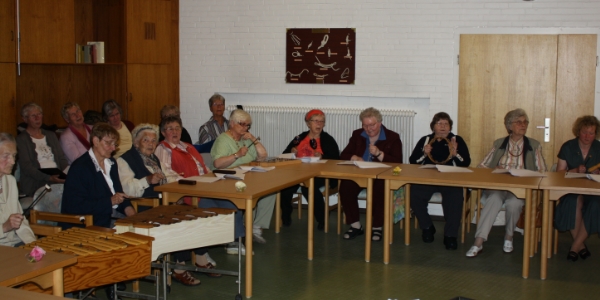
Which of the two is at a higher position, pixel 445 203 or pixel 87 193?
pixel 87 193

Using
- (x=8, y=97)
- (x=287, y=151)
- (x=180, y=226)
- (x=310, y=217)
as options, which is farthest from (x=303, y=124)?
(x=180, y=226)

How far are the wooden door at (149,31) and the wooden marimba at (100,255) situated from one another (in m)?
4.51

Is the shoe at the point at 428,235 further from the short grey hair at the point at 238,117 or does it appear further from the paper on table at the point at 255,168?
the short grey hair at the point at 238,117

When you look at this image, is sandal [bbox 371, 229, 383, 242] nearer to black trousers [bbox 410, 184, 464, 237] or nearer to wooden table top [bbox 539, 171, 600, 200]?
black trousers [bbox 410, 184, 464, 237]

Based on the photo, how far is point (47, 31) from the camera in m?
7.21

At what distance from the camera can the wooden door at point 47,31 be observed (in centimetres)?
697

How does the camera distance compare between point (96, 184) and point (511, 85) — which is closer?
point (96, 184)

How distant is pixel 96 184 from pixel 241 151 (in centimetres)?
164

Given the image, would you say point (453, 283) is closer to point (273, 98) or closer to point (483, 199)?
point (483, 199)

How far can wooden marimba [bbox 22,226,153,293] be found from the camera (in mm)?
3533

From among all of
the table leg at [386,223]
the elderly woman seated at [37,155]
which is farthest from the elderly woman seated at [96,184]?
the table leg at [386,223]

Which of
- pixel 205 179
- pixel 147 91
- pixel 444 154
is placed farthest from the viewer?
pixel 147 91

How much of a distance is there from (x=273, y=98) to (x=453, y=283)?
3.85 meters

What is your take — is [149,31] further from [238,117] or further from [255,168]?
[255,168]
